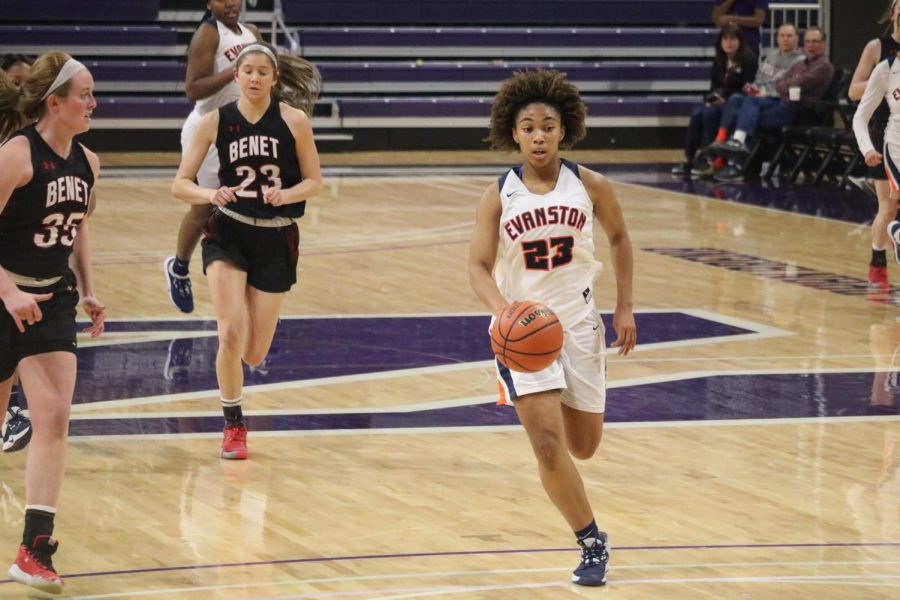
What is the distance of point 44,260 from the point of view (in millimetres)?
4934

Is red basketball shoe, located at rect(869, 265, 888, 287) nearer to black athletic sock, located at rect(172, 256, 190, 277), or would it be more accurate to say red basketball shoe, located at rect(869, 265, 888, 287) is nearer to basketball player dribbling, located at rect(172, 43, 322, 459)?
black athletic sock, located at rect(172, 256, 190, 277)

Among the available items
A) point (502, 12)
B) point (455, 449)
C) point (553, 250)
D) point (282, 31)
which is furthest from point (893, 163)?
point (502, 12)

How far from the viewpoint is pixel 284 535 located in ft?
17.9

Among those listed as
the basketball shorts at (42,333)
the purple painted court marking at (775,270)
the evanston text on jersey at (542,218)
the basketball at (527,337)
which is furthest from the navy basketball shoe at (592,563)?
the purple painted court marking at (775,270)

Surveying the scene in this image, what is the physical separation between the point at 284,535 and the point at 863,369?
158 inches

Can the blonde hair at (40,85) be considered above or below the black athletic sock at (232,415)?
above

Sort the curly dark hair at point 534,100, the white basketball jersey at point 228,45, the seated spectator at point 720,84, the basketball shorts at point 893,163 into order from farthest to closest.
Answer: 1. the seated spectator at point 720,84
2. the basketball shorts at point 893,163
3. the white basketball jersey at point 228,45
4. the curly dark hair at point 534,100

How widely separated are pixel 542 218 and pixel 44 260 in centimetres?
156

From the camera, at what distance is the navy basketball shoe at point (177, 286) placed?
921 cm

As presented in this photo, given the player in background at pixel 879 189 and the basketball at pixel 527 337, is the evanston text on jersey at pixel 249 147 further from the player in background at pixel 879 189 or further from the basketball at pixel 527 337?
the player in background at pixel 879 189

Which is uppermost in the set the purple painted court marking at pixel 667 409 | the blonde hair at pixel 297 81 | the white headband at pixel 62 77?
the white headband at pixel 62 77

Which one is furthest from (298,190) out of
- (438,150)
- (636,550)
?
(438,150)

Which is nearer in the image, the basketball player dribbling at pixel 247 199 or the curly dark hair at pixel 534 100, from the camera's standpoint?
the curly dark hair at pixel 534 100

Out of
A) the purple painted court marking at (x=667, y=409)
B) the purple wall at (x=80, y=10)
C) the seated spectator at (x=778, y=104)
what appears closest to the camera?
the purple painted court marking at (x=667, y=409)
